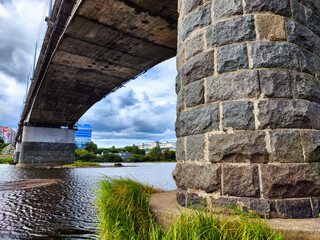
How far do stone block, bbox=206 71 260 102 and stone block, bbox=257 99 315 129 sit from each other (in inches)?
7.6

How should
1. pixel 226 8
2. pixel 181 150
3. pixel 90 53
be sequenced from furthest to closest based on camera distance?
pixel 90 53, pixel 181 150, pixel 226 8

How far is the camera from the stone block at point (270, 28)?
2.85 metres

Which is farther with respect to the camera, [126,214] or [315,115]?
[126,214]

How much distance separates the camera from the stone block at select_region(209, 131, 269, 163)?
254 centimetres

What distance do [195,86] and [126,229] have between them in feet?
7.18

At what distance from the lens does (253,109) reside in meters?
2.65

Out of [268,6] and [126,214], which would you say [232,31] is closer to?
[268,6]

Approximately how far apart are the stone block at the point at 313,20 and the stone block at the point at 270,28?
23.2 inches

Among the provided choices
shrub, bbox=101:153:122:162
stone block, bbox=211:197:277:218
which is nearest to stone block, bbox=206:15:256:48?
stone block, bbox=211:197:277:218

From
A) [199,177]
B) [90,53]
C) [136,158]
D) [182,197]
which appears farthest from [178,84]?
[136,158]

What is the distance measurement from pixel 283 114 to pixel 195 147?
3.57ft

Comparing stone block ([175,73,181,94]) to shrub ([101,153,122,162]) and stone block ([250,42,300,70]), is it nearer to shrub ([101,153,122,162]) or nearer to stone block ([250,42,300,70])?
stone block ([250,42,300,70])

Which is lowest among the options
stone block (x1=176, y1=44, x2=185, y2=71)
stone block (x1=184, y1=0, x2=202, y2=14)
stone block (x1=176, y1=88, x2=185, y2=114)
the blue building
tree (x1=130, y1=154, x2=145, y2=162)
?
tree (x1=130, y1=154, x2=145, y2=162)

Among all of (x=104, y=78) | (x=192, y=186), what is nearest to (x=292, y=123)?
(x=192, y=186)
